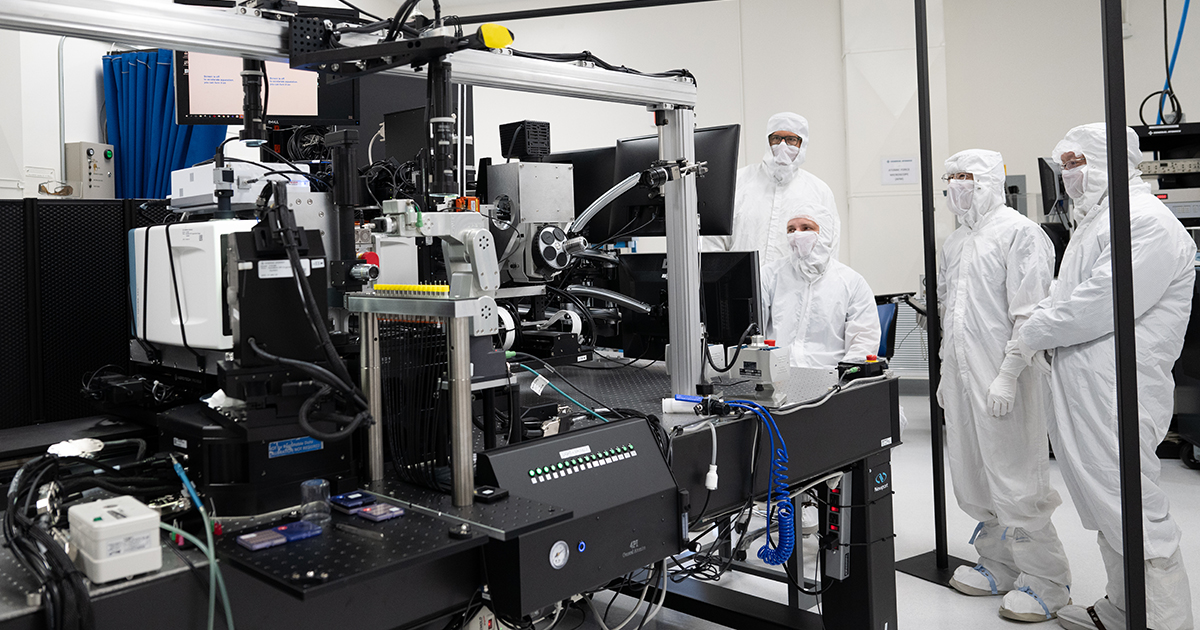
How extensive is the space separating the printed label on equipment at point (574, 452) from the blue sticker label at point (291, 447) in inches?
15.7

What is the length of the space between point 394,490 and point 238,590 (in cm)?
31

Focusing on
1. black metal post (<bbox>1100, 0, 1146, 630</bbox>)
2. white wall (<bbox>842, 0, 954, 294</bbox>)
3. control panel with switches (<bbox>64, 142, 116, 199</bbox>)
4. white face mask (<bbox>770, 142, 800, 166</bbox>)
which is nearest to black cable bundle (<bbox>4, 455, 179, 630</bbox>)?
black metal post (<bbox>1100, 0, 1146, 630</bbox>)

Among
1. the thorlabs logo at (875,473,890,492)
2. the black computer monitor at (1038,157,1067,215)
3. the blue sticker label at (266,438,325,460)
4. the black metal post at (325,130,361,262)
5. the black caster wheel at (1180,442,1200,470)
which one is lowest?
the black caster wheel at (1180,442,1200,470)

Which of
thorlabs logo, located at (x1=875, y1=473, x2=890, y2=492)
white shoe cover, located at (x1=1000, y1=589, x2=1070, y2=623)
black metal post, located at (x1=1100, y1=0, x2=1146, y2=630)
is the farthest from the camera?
white shoe cover, located at (x1=1000, y1=589, x2=1070, y2=623)

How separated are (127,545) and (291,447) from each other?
30 centimetres

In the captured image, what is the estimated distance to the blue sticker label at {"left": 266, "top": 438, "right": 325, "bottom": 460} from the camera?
129 centimetres

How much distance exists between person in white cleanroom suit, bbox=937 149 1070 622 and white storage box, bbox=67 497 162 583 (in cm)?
266

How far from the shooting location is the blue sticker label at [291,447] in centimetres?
129

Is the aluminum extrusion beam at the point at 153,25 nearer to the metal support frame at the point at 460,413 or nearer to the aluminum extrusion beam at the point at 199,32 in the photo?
the aluminum extrusion beam at the point at 199,32

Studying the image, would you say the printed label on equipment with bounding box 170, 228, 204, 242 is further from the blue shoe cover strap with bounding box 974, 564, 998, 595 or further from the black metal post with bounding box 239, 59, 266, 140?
the blue shoe cover strap with bounding box 974, 564, 998, 595

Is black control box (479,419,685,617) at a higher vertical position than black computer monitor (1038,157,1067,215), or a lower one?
lower

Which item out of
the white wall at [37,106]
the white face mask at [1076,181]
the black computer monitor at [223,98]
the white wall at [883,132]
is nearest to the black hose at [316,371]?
the black computer monitor at [223,98]

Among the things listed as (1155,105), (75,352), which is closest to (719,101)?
(1155,105)

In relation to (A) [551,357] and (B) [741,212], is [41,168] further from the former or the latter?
(B) [741,212]
